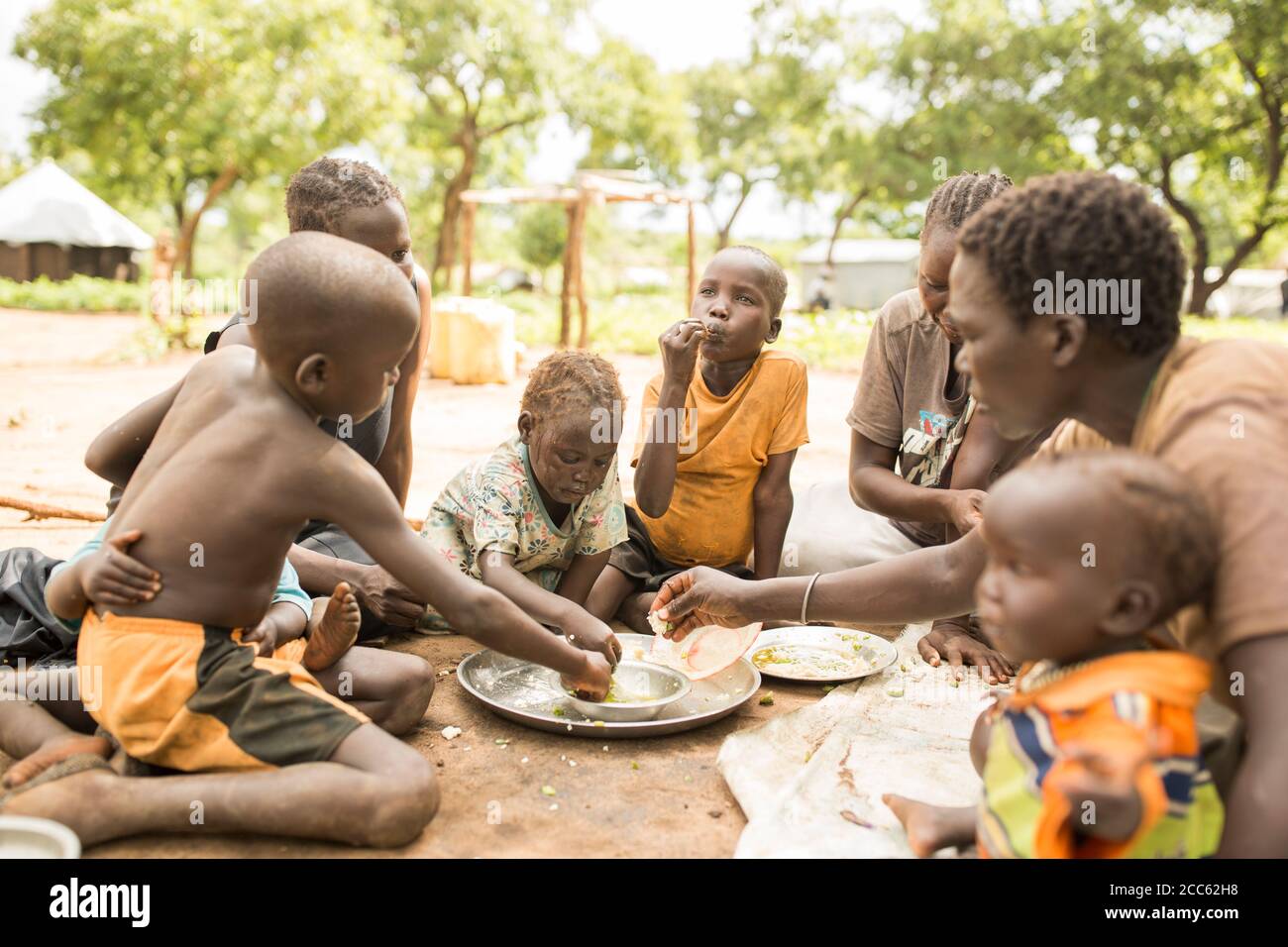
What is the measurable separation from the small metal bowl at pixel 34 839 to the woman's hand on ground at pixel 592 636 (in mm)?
1242

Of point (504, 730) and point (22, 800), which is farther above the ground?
point (22, 800)

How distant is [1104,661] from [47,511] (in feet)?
13.7

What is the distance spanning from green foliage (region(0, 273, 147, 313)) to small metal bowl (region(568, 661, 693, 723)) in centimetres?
2231

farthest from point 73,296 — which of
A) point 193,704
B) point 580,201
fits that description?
point 193,704

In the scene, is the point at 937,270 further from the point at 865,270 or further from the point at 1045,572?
the point at 865,270

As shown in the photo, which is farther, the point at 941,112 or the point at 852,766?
the point at 941,112

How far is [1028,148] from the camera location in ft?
72.5

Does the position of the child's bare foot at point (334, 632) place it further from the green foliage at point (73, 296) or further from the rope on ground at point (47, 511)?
the green foliage at point (73, 296)

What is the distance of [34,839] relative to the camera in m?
1.74

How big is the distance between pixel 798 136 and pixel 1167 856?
94.8ft

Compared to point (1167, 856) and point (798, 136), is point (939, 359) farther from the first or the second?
point (798, 136)

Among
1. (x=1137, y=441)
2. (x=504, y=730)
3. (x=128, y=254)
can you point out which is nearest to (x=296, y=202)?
(x=504, y=730)

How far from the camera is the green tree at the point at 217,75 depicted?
16594 mm

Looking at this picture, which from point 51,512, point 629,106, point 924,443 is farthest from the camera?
point 629,106
